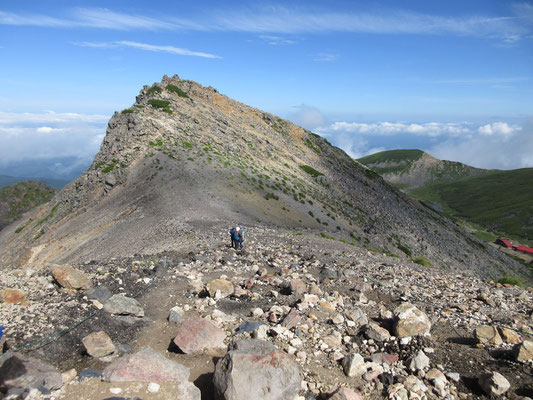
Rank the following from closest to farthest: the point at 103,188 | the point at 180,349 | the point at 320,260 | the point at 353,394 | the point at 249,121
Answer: the point at 353,394 < the point at 180,349 < the point at 320,260 < the point at 103,188 < the point at 249,121

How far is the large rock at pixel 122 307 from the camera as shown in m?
12.4

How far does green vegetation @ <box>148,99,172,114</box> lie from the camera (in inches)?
2682

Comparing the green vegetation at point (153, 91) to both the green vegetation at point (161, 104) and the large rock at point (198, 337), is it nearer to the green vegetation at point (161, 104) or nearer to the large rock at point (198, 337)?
the green vegetation at point (161, 104)

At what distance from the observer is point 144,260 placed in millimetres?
19172

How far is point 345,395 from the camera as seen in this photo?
8367 mm

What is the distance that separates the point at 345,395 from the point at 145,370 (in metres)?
5.27

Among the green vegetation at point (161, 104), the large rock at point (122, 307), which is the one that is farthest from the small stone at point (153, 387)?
the green vegetation at point (161, 104)

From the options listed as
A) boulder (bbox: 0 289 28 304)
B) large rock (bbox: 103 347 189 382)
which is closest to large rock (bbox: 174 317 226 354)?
large rock (bbox: 103 347 189 382)

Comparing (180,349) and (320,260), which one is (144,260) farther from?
(320,260)

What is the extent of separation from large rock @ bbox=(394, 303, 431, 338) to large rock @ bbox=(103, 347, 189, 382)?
7364mm

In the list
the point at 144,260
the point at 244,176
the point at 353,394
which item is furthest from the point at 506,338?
the point at 244,176

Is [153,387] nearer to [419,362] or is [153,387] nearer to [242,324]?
[242,324]

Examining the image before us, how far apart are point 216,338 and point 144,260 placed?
10.0 m

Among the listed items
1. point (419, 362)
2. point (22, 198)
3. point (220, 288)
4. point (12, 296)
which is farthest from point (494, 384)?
point (22, 198)
